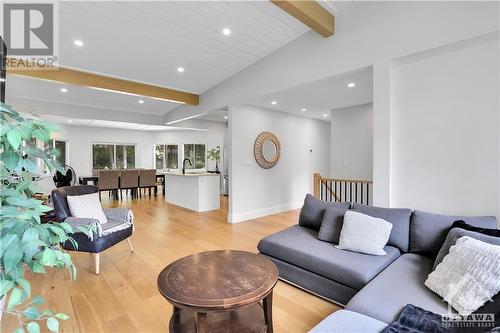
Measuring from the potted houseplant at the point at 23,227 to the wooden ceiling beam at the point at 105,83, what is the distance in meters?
4.43

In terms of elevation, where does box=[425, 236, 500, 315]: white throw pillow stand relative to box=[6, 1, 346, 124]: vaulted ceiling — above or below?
below

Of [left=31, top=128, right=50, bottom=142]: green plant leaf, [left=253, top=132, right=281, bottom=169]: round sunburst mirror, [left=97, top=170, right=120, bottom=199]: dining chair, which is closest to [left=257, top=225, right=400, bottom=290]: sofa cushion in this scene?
[left=31, top=128, right=50, bottom=142]: green plant leaf

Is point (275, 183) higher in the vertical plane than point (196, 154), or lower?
lower

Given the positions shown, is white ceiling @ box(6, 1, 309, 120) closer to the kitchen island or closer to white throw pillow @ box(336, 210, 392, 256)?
the kitchen island

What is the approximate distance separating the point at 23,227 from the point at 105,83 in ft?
15.8

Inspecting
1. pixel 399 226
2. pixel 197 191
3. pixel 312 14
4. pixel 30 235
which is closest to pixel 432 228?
pixel 399 226

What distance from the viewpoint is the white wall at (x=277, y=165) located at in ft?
16.3

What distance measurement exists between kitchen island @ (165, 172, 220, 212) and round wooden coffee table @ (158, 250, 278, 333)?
157 inches

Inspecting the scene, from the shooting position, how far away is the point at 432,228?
2.21 metres

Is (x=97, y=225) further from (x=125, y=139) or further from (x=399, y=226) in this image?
(x=125, y=139)

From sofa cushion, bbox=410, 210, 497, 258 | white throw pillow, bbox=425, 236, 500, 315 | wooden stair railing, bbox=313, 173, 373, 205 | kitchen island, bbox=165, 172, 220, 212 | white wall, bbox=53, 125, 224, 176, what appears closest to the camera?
white throw pillow, bbox=425, 236, 500, 315

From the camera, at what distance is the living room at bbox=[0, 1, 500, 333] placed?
139cm

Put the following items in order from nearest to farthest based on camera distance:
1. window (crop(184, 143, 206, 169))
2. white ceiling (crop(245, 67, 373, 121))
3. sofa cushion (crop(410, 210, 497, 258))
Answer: sofa cushion (crop(410, 210, 497, 258)), white ceiling (crop(245, 67, 373, 121)), window (crop(184, 143, 206, 169))

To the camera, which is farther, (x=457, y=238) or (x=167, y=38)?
(x=167, y=38)
